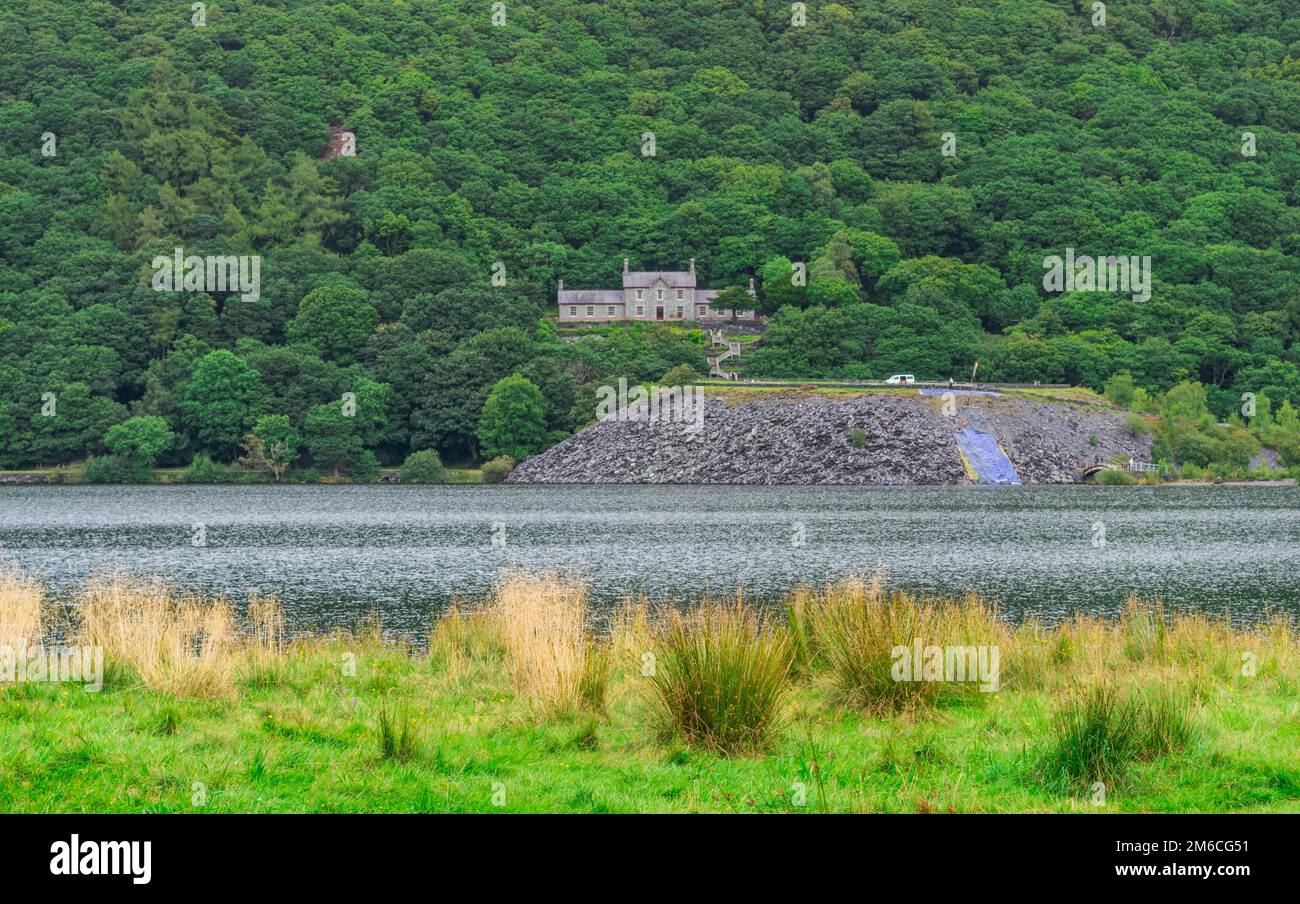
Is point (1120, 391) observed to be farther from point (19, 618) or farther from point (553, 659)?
point (19, 618)

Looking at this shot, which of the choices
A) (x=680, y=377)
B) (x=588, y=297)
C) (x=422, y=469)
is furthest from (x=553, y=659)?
(x=588, y=297)

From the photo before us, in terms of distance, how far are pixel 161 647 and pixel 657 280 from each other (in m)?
144

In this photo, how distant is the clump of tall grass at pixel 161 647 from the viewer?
15.2 metres

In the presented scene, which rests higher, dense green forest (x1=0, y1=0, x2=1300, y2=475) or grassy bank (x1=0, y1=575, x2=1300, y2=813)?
dense green forest (x1=0, y1=0, x2=1300, y2=475)

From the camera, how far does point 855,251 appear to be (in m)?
160

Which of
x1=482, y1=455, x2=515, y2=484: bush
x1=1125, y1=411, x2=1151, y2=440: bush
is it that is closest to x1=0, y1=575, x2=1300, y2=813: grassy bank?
x1=482, y1=455, x2=515, y2=484: bush

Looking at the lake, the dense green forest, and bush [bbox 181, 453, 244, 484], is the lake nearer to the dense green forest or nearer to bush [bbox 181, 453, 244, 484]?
bush [bbox 181, 453, 244, 484]

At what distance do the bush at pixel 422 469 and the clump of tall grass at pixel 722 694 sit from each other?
99017mm

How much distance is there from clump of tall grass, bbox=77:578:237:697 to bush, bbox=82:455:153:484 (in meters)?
95.8

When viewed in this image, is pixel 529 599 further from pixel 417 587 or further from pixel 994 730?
pixel 417 587

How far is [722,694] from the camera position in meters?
12.2

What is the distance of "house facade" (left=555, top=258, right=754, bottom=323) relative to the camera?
156250mm
